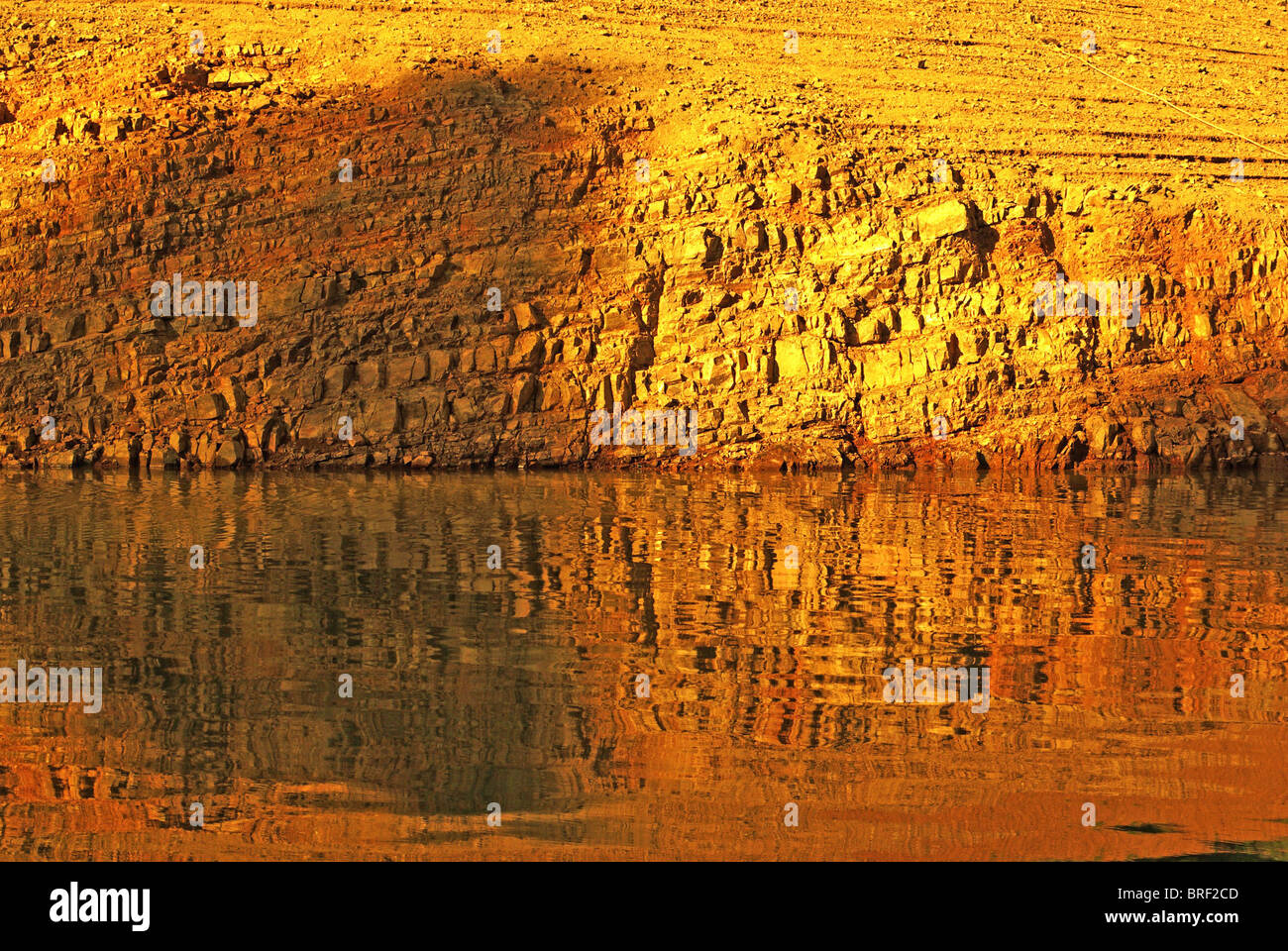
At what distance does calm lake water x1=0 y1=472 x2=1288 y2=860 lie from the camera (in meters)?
8.32

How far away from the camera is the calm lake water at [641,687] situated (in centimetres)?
832

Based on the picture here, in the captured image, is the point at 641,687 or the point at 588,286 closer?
the point at 641,687

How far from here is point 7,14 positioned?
133 feet

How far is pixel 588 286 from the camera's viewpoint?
3394 cm

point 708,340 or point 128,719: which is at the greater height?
point 708,340

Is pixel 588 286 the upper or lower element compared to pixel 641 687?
upper

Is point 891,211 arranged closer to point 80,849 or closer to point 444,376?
point 444,376

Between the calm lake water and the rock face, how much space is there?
986cm

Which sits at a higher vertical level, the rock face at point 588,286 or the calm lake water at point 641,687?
the rock face at point 588,286

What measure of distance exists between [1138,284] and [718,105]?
10.5 m

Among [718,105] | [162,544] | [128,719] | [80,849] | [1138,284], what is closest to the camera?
A: [80,849]

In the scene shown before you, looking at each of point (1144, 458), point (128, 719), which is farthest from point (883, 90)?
point (128, 719)

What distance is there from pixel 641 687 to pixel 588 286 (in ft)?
75.5

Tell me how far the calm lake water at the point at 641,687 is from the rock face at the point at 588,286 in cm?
986
